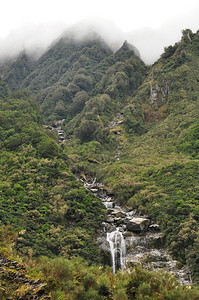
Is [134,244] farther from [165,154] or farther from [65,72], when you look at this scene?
[65,72]

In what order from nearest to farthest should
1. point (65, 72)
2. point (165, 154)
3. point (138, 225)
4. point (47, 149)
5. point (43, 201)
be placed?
1. point (138, 225)
2. point (43, 201)
3. point (47, 149)
4. point (165, 154)
5. point (65, 72)

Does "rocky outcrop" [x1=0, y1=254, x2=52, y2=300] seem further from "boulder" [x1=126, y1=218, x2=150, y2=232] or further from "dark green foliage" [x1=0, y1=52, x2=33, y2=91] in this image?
"dark green foliage" [x1=0, y1=52, x2=33, y2=91]

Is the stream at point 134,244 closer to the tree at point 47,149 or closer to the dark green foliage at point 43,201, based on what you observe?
the dark green foliage at point 43,201

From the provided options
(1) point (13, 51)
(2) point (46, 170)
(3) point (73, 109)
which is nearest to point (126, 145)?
(2) point (46, 170)

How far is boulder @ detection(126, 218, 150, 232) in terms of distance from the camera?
3147 cm

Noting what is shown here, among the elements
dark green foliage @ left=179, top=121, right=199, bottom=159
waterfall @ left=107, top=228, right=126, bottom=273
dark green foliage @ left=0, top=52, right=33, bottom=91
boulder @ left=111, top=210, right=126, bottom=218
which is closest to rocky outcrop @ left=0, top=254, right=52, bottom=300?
waterfall @ left=107, top=228, right=126, bottom=273

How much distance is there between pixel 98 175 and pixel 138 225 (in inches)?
895

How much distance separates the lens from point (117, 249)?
29.9 metres

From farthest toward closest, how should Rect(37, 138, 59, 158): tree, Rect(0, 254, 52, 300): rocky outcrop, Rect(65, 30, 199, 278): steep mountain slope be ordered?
1. Rect(37, 138, 59, 158): tree
2. Rect(65, 30, 199, 278): steep mountain slope
3. Rect(0, 254, 52, 300): rocky outcrop

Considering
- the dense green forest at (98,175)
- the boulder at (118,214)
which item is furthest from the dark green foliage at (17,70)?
the boulder at (118,214)

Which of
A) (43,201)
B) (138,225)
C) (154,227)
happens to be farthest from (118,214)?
(43,201)

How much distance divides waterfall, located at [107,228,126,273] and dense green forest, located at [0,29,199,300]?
1880mm

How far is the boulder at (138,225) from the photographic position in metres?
31.5

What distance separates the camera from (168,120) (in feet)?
239
